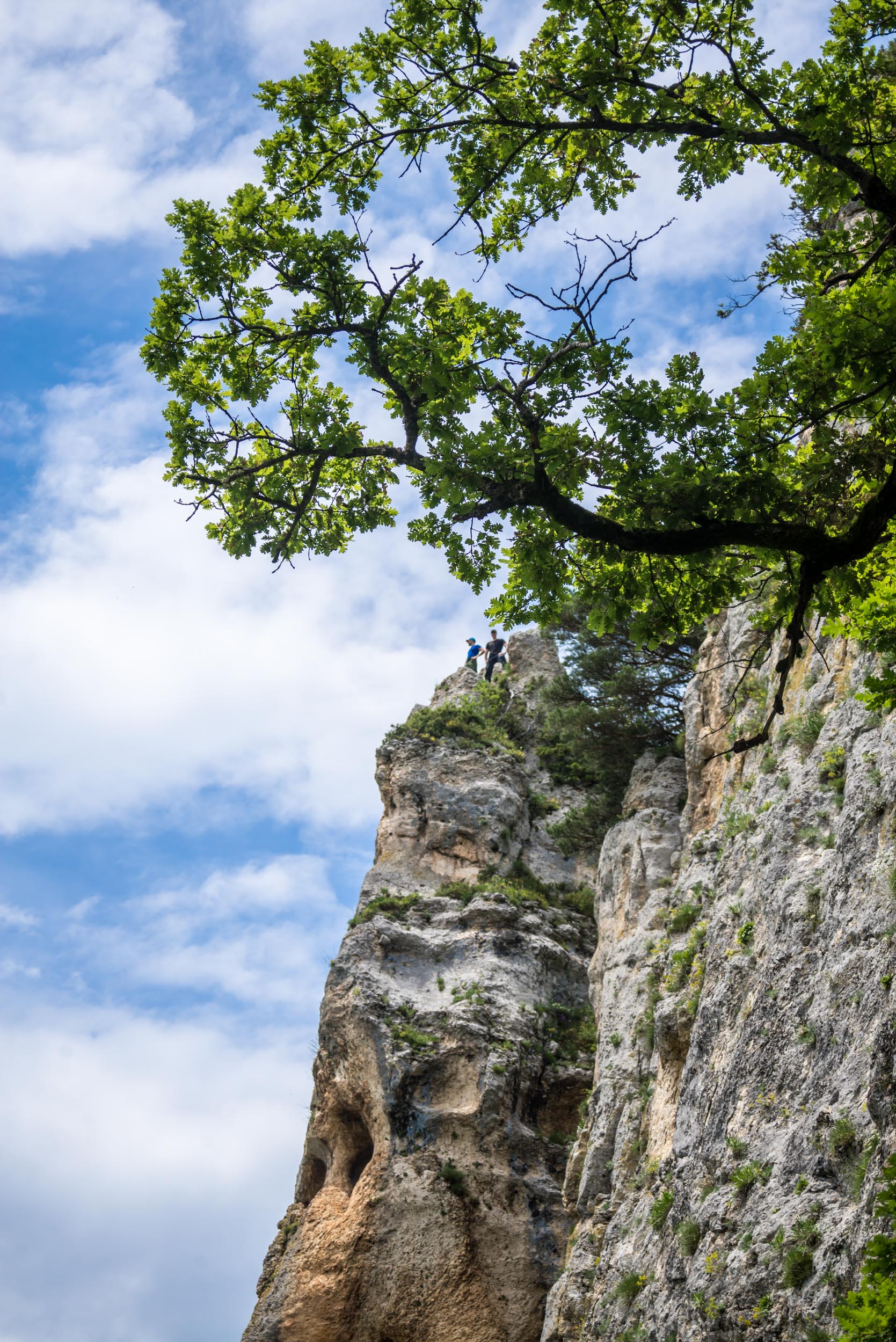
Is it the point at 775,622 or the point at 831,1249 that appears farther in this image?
the point at 775,622

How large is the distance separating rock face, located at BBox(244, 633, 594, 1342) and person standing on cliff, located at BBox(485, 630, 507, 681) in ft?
34.2

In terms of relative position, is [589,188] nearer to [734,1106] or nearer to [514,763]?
[734,1106]

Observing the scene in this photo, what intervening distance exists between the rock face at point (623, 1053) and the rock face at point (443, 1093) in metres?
0.05

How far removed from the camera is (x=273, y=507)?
421 inches

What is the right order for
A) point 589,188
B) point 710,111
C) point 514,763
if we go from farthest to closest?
point 514,763, point 589,188, point 710,111

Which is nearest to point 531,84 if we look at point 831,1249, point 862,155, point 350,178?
point 350,178

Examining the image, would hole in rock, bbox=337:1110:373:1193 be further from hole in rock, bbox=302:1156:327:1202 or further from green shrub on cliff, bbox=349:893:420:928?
green shrub on cliff, bbox=349:893:420:928

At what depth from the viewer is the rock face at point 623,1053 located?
35.6 ft

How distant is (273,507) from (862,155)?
6.49 meters

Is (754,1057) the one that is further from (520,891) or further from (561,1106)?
(520,891)

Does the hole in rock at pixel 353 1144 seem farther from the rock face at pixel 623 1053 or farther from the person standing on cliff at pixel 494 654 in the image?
the person standing on cliff at pixel 494 654

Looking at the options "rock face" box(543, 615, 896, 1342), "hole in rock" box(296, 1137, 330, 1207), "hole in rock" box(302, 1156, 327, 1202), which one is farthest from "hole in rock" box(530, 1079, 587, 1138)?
"hole in rock" box(302, 1156, 327, 1202)

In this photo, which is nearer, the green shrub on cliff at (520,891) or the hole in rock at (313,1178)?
the hole in rock at (313,1178)

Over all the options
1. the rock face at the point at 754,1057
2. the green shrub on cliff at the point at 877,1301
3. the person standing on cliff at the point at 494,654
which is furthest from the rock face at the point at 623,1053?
the person standing on cliff at the point at 494,654
